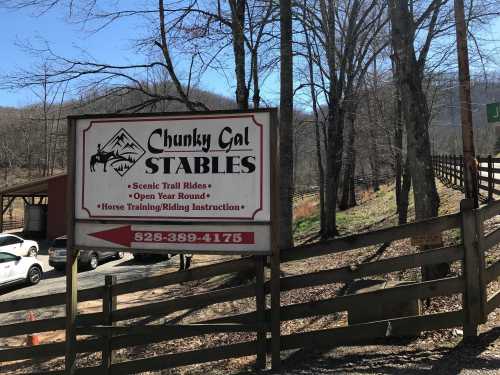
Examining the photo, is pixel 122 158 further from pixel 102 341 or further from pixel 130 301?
pixel 130 301

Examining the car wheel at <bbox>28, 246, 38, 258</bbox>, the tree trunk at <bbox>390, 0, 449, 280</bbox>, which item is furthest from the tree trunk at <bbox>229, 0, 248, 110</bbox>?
the car wheel at <bbox>28, 246, 38, 258</bbox>

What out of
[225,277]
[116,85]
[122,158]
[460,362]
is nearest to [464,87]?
[460,362]

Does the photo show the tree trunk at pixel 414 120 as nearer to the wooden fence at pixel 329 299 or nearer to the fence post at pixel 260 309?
the wooden fence at pixel 329 299

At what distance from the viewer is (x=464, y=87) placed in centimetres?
693

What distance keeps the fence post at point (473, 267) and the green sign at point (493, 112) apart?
422 centimetres

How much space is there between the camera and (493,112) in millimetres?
7844

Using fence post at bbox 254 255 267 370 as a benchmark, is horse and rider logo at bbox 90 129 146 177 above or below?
above

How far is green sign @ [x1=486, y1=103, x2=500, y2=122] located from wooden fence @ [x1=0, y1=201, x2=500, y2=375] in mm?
3689

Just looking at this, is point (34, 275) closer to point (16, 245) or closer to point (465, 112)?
point (16, 245)

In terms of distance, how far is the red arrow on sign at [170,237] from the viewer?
4.26m

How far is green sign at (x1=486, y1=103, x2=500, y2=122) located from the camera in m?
7.76

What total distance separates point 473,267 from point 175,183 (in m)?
2.68

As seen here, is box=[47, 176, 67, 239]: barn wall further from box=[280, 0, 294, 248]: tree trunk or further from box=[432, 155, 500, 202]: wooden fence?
box=[280, 0, 294, 248]: tree trunk

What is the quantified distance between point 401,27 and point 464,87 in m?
1.22
